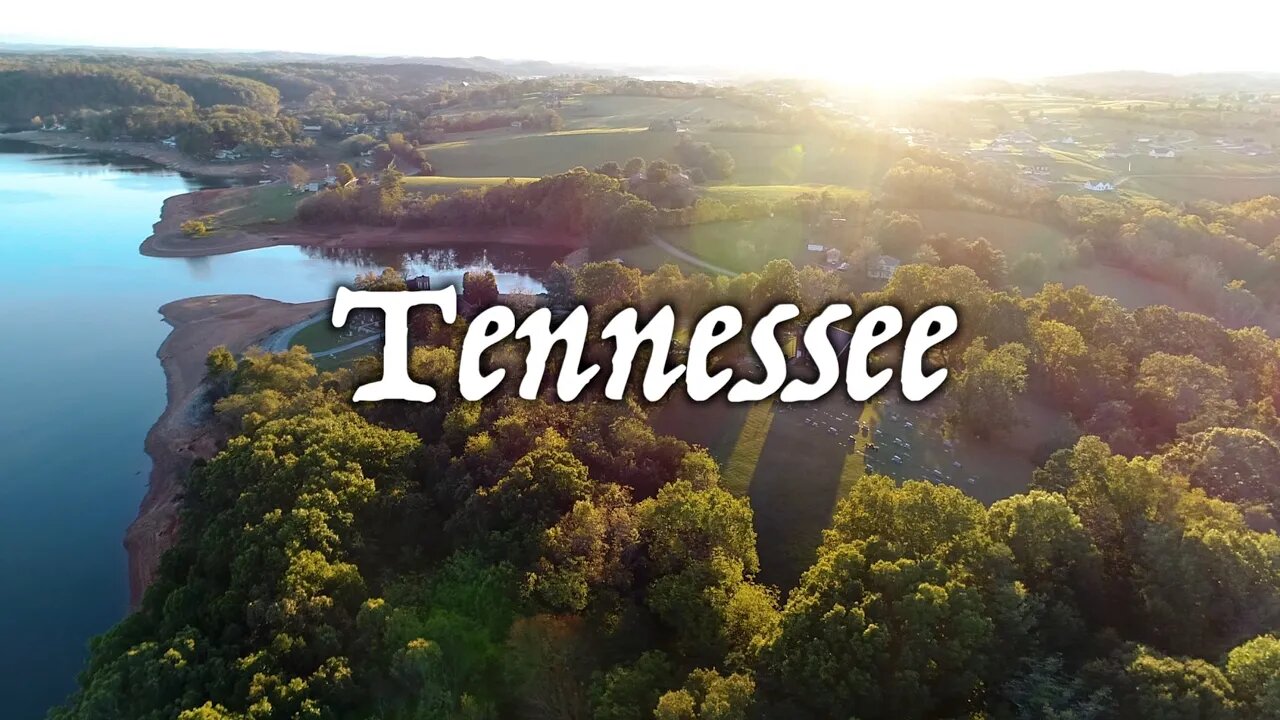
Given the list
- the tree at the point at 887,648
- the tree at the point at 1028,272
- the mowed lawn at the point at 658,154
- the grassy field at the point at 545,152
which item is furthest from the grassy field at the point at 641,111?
the tree at the point at 887,648

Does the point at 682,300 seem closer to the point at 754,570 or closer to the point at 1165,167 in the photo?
the point at 754,570

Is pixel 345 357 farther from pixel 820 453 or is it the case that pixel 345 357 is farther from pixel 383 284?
pixel 820 453

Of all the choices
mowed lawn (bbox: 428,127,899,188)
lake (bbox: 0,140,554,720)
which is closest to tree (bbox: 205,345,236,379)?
lake (bbox: 0,140,554,720)

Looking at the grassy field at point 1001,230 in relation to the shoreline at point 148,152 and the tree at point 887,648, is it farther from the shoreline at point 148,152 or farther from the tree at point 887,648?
the shoreline at point 148,152

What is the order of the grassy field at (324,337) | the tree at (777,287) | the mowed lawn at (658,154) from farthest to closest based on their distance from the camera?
the mowed lawn at (658,154)
the grassy field at (324,337)
the tree at (777,287)

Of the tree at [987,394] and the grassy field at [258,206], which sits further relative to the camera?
the grassy field at [258,206]

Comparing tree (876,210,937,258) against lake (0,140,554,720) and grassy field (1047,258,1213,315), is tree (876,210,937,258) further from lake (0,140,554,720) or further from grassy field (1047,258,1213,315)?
lake (0,140,554,720)
